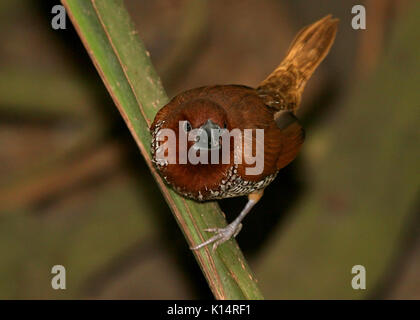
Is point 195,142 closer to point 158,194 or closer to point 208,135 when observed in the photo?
point 208,135

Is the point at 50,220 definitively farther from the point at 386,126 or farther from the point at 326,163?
the point at 386,126

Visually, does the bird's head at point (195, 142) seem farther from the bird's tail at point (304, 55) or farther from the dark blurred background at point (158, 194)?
the dark blurred background at point (158, 194)

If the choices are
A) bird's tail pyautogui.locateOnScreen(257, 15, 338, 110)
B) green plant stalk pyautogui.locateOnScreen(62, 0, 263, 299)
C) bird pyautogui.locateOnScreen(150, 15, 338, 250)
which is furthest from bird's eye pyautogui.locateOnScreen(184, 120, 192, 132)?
bird's tail pyautogui.locateOnScreen(257, 15, 338, 110)

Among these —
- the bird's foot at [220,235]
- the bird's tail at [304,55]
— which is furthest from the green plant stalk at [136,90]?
the bird's tail at [304,55]

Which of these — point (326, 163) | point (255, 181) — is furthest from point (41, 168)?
point (326, 163)

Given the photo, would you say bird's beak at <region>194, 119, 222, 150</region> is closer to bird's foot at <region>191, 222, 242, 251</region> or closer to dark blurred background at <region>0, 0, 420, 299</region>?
bird's foot at <region>191, 222, 242, 251</region>
